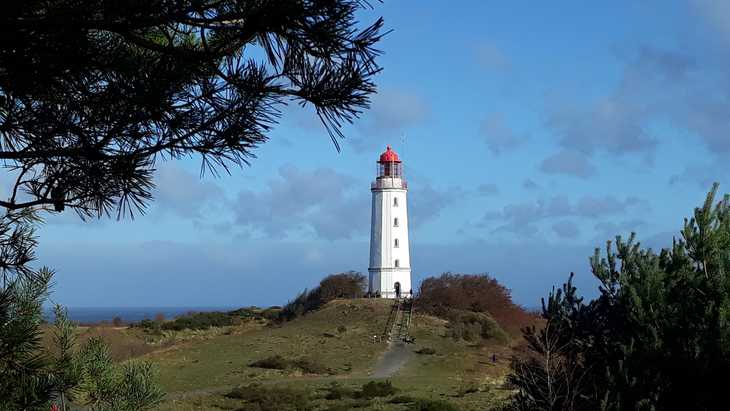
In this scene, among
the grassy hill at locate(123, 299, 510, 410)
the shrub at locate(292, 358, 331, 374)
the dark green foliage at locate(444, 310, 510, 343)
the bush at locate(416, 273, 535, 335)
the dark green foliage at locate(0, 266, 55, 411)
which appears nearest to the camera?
the dark green foliage at locate(0, 266, 55, 411)

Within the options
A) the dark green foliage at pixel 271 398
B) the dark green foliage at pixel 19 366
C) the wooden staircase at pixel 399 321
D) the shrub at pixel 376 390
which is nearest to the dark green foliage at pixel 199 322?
the wooden staircase at pixel 399 321

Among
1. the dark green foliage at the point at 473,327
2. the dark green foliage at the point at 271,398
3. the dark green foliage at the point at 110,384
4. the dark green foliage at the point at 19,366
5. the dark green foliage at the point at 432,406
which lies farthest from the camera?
the dark green foliage at the point at 473,327

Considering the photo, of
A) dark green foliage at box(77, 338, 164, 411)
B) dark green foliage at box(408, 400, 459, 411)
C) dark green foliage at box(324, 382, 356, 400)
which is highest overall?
dark green foliage at box(77, 338, 164, 411)

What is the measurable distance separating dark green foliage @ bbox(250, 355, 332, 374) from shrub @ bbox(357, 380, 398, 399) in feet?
19.2

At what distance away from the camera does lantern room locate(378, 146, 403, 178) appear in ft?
162

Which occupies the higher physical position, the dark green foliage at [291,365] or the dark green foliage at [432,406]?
the dark green foliage at [291,365]

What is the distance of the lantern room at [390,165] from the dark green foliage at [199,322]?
13307 mm

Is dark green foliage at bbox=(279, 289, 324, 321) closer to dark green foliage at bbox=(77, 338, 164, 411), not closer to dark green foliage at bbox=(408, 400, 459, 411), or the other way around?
dark green foliage at bbox=(408, 400, 459, 411)

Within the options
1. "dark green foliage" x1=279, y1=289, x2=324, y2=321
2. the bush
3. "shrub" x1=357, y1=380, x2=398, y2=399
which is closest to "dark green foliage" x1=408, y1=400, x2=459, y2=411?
"shrub" x1=357, y1=380, x2=398, y2=399

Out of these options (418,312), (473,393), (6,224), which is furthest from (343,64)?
(418,312)

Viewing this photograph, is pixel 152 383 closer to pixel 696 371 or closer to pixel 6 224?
pixel 6 224

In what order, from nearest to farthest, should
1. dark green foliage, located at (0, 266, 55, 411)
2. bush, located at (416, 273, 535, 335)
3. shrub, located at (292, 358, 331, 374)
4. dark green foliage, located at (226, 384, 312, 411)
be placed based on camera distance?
dark green foliage, located at (0, 266, 55, 411) → dark green foliage, located at (226, 384, 312, 411) → shrub, located at (292, 358, 331, 374) → bush, located at (416, 273, 535, 335)

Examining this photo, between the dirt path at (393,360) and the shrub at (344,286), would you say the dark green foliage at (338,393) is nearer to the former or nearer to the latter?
the dirt path at (393,360)

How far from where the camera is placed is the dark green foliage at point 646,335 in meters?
9.77
